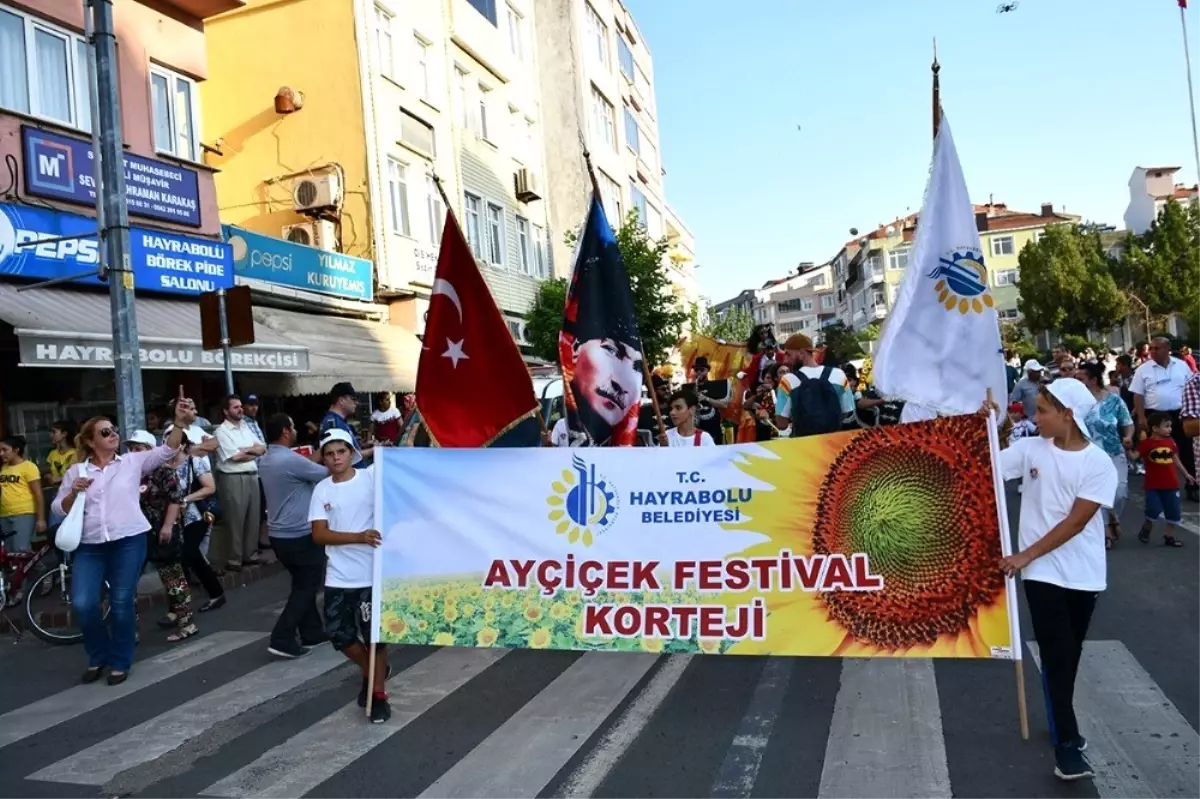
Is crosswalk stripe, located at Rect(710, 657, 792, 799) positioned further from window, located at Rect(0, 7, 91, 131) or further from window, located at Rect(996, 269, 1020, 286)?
window, located at Rect(996, 269, 1020, 286)

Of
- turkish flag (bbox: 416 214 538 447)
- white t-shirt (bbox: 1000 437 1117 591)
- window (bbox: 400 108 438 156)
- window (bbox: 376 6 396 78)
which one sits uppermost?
window (bbox: 376 6 396 78)

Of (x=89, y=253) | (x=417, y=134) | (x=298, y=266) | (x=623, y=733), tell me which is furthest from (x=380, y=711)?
(x=417, y=134)

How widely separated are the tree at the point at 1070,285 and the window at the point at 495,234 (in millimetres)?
41392

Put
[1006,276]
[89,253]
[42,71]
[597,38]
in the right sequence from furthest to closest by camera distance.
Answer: [1006,276], [597,38], [42,71], [89,253]

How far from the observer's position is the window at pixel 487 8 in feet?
87.6

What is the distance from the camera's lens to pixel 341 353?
1611cm

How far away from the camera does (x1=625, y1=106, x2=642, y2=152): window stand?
42.3 metres

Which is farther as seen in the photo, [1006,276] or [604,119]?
[1006,276]

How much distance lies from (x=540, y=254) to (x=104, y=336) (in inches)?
798

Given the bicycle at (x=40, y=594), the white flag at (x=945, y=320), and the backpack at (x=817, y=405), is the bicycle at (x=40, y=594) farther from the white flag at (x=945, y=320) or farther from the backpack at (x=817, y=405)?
the white flag at (x=945, y=320)

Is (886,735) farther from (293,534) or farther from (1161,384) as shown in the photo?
(1161,384)

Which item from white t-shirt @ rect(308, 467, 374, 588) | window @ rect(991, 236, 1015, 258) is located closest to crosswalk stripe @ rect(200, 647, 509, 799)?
white t-shirt @ rect(308, 467, 374, 588)

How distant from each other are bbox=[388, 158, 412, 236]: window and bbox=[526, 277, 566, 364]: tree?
578 cm

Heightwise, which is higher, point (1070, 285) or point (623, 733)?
point (1070, 285)
